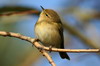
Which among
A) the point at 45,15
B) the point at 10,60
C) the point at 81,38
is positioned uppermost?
the point at 45,15

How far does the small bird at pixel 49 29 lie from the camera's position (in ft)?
15.0

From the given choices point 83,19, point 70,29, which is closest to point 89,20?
point 83,19

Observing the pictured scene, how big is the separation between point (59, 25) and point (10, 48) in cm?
227

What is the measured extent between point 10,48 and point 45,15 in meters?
2.21

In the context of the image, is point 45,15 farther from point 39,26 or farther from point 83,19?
point 83,19

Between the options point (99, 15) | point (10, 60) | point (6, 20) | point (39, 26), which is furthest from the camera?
point (10, 60)

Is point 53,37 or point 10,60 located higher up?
point 53,37

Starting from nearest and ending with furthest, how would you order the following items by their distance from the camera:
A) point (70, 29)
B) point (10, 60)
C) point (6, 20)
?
point (70, 29) < point (6, 20) < point (10, 60)

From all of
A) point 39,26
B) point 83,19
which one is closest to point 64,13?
point 83,19

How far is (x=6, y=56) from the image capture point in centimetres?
669

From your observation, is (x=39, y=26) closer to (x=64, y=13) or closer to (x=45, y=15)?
(x=45, y=15)

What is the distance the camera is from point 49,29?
182 inches

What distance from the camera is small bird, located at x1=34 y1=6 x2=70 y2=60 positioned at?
4.57 metres

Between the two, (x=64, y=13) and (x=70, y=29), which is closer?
(x=70, y=29)
